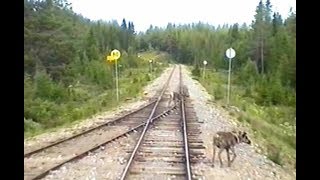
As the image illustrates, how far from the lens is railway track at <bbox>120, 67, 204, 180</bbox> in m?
2.16

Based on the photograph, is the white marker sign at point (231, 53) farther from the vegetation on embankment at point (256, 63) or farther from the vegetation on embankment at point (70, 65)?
the vegetation on embankment at point (70, 65)

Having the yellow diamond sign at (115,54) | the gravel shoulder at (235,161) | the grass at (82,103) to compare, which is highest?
the yellow diamond sign at (115,54)

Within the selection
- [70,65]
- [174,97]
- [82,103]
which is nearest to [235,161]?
[174,97]

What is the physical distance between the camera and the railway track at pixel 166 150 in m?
2.16

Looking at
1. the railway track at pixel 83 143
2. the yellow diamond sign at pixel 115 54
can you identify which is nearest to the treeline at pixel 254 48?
the yellow diamond sign at pixel 115 54

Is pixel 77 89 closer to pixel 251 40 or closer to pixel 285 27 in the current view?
pixel 251 40

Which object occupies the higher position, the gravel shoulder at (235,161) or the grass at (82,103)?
the grass at (82,103)

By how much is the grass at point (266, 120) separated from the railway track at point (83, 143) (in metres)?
0.27

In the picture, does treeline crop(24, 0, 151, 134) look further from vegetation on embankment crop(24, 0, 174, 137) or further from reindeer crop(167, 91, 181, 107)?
reindeer crop(167, 91, 181, 107)

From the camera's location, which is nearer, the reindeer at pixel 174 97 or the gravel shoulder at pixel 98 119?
the gravel shoulder at pixel 98 119

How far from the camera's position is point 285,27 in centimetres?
225

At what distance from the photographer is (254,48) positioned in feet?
7.57

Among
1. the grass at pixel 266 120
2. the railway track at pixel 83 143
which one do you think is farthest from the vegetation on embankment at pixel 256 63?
the railway track at pixel 83 143

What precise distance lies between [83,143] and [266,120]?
0.97m
